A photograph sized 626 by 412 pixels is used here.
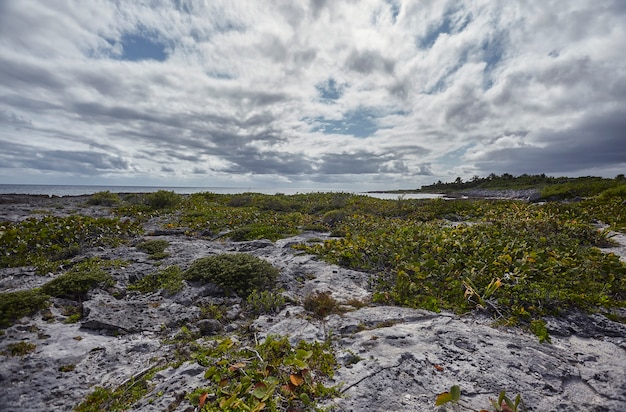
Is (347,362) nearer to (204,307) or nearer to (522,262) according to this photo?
(204,307)

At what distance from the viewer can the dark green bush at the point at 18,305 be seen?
5.24 meters

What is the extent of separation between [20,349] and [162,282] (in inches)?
127

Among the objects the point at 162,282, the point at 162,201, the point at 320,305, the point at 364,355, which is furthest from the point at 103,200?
the point at 364,355

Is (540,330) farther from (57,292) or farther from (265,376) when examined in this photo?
(57,292)

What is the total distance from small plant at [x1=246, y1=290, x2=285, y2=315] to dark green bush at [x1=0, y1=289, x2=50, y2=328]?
4.02 metres

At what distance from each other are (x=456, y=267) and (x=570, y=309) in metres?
2.41

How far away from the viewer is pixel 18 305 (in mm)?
5574

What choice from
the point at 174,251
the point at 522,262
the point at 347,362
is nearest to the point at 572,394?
the point at 347,362

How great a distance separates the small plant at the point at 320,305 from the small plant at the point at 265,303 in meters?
0.56

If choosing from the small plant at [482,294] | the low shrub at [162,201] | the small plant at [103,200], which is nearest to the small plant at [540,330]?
the small plant at [482,294]

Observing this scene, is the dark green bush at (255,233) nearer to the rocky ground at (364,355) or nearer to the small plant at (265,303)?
the rocky ground at (364,355)

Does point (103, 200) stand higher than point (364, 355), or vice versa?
point (103, 200)

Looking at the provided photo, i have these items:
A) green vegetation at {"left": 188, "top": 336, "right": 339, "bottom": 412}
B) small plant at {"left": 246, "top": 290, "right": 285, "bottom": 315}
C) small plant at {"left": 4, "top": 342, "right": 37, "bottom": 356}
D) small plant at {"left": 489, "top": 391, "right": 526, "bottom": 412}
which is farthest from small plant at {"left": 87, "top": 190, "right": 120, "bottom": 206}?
small plant at {"left": 489, "top": 391, "right": 526, "bottom": 412}

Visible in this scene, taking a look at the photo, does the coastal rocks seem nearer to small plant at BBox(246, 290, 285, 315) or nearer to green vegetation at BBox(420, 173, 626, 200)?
small plant at BBox(246, 290, 285, 315)
